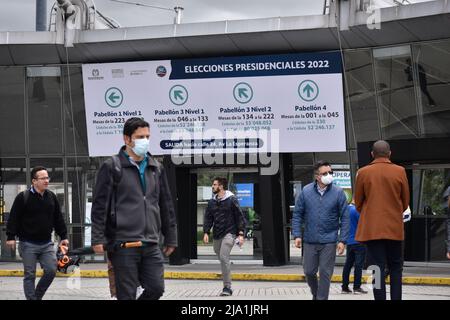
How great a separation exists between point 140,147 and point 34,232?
3307mm

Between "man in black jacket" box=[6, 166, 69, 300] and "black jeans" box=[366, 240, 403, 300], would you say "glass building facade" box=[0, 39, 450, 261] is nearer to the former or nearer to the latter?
"black jeans" box=[366, 240, 403, 300]

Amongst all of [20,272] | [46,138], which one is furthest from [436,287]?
[46,138]

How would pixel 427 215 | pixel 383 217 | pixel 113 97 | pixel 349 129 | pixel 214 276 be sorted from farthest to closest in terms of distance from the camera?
pixel 113 97, pixel 349 129, pixel 427 215, pixel 214 276, pixel 383 217

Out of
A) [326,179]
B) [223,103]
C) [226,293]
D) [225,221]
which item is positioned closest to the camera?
[326,179]

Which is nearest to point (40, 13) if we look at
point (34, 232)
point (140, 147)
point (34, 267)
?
point (34, 232)

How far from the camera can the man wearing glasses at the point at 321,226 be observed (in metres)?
9.20

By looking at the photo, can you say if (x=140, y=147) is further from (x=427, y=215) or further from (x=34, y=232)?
(x=427, y=215)

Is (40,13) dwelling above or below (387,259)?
above

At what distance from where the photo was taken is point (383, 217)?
844cm

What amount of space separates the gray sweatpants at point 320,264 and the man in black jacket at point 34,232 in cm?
304

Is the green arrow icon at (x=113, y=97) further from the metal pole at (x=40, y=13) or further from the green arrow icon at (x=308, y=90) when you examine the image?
the metal pole at (x=40, y=13)

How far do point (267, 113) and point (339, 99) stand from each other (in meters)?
1.68

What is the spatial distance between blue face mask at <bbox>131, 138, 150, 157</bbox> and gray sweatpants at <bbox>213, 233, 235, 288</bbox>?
5611 millimetres

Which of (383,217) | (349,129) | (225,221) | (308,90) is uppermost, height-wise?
(308,90)
